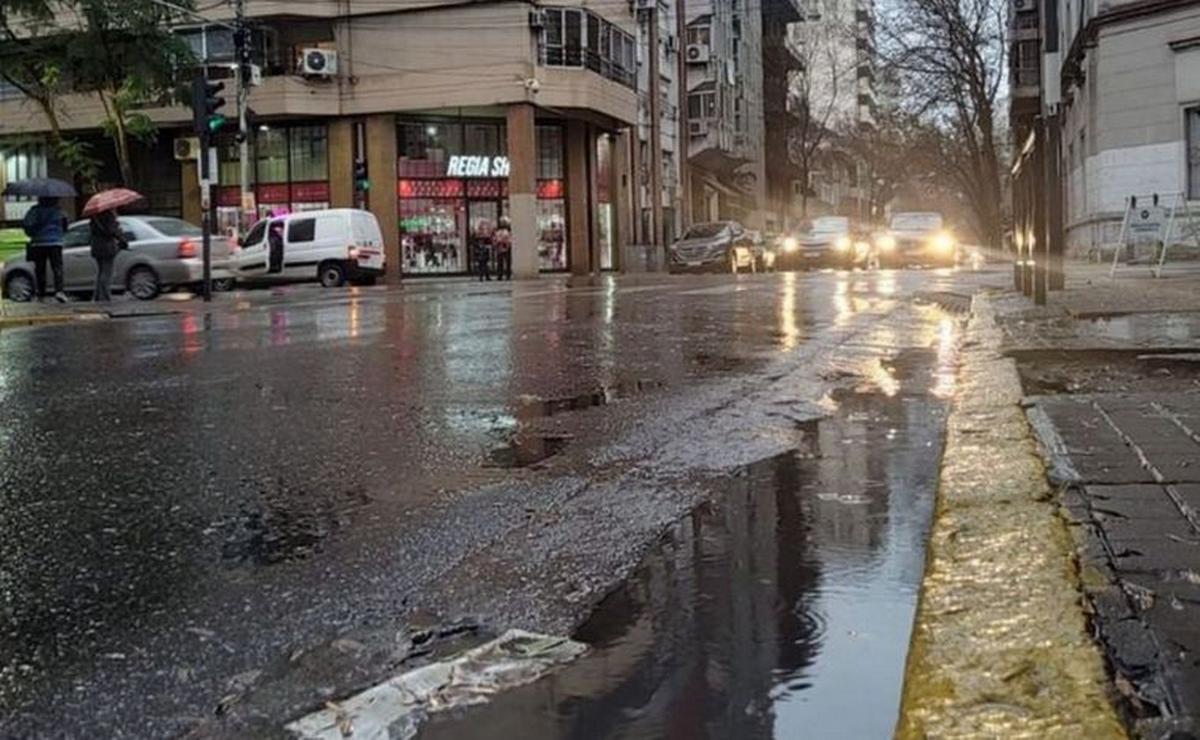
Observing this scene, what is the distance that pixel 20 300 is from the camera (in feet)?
79.0

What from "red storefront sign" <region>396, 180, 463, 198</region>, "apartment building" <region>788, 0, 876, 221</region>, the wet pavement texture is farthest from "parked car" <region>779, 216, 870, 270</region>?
the wet pavement texture

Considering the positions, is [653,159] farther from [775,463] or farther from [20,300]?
[775,463]

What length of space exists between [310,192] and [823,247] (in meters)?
16.3

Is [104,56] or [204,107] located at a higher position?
[104,56]

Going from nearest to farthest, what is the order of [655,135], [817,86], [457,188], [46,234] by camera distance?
[46,234], [457,188], [655,135], [817,86]

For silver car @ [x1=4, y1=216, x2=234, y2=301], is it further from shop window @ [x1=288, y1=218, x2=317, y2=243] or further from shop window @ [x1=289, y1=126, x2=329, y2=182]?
shop window @ [x1=289, y1=126, x2=329, y2=182]

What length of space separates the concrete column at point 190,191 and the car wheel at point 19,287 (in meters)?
16.2

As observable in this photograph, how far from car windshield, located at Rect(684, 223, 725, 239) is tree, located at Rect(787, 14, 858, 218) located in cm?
2722

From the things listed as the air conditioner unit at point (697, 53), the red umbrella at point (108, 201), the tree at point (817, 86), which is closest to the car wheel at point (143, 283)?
the red umbrella at point (108, 201)

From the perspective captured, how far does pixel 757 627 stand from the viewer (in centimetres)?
309

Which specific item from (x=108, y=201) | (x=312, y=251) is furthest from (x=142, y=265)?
(x=312, y=251)

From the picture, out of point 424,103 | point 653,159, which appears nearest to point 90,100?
point 424,103

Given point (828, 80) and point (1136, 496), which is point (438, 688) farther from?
point (828, 80)

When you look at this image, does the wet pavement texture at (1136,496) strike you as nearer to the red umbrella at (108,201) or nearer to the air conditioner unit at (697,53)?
the red umbrella at (108,201)
